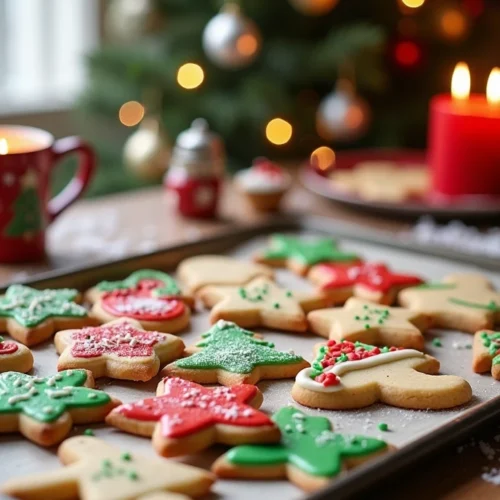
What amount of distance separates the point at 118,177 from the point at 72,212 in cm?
52

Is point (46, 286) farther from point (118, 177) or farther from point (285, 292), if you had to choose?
point (118, 177)

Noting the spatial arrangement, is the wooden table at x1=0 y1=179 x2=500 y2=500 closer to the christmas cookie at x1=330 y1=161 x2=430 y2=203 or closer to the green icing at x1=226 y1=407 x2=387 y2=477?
the christmas cookie at x1=330 y1=161 x2=430 y2=203

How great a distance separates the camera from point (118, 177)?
196 centimetres

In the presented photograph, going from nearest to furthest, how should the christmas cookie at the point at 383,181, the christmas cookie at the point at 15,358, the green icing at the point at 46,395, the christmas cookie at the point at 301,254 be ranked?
the green icing at the point at 46,395
the christmas cookie at the point at 15,358
the christmas cookie at the point at 301,254
the christmas cookie at the point at 383,181

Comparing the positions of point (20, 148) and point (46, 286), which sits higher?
point (20, 148)

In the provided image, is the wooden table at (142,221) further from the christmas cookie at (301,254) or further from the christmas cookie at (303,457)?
the christmas cookie at (303,457)

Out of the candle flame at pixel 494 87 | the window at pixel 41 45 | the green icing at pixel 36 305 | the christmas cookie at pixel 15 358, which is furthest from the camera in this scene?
the window at pixel 41 45

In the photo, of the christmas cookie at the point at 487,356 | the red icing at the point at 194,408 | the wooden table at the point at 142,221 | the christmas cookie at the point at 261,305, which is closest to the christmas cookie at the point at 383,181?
the wooden table at the point at 142,221

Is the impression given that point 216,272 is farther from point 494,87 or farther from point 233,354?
point 494,87

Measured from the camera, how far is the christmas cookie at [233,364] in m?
0.81

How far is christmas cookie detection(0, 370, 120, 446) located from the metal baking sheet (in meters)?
0.01

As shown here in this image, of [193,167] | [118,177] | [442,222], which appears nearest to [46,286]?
[193,167]

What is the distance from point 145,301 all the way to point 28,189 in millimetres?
273

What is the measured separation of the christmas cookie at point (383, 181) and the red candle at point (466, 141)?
6 centimetres
